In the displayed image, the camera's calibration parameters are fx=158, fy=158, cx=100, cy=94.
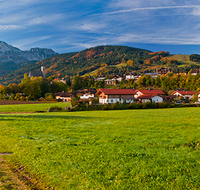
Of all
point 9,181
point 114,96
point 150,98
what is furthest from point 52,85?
point 9,181

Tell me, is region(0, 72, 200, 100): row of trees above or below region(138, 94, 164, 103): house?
above

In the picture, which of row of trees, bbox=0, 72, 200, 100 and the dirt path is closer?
the dirt path

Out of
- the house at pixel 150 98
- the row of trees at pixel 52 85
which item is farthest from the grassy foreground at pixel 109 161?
the row of trees at pixel 52 85

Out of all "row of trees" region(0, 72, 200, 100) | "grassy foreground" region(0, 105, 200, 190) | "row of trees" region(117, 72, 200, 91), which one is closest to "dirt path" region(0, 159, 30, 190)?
"grassy foreground" region(0, 105, 200, 190)

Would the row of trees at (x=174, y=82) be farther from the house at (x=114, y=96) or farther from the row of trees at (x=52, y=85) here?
the house at (x=114, y=96)

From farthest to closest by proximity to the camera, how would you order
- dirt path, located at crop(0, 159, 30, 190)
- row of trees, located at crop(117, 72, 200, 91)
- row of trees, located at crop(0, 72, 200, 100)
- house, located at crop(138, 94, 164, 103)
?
row of trees, located at crop(117, 72, 200, 91) → row of trees, located at crop(0, 72, 200, 100) → house, located at crop(138, 94, 164, 103) → dirt path, located at crop(0, 159, 30, 190)

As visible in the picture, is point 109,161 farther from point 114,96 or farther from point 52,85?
point 52,85

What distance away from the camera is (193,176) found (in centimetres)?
664

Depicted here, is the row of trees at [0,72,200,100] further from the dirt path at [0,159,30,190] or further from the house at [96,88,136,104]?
the dirt path at [0,159,30,190]

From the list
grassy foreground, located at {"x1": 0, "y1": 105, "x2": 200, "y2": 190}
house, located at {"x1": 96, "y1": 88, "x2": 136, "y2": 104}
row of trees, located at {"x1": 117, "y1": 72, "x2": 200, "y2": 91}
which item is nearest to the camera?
grassy foreground, located at {"x1": 0, "y1": 105, "x2": 200, "y2": 190}

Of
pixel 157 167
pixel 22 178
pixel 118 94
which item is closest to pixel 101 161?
pixel 157 167

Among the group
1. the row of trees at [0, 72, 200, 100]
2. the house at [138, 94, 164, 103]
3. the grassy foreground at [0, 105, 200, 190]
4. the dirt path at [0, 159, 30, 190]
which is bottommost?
the dirt path at [0, 159, 30, 190]

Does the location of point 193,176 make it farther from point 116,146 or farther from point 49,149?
point 49,149

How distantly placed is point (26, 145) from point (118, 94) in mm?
58330
